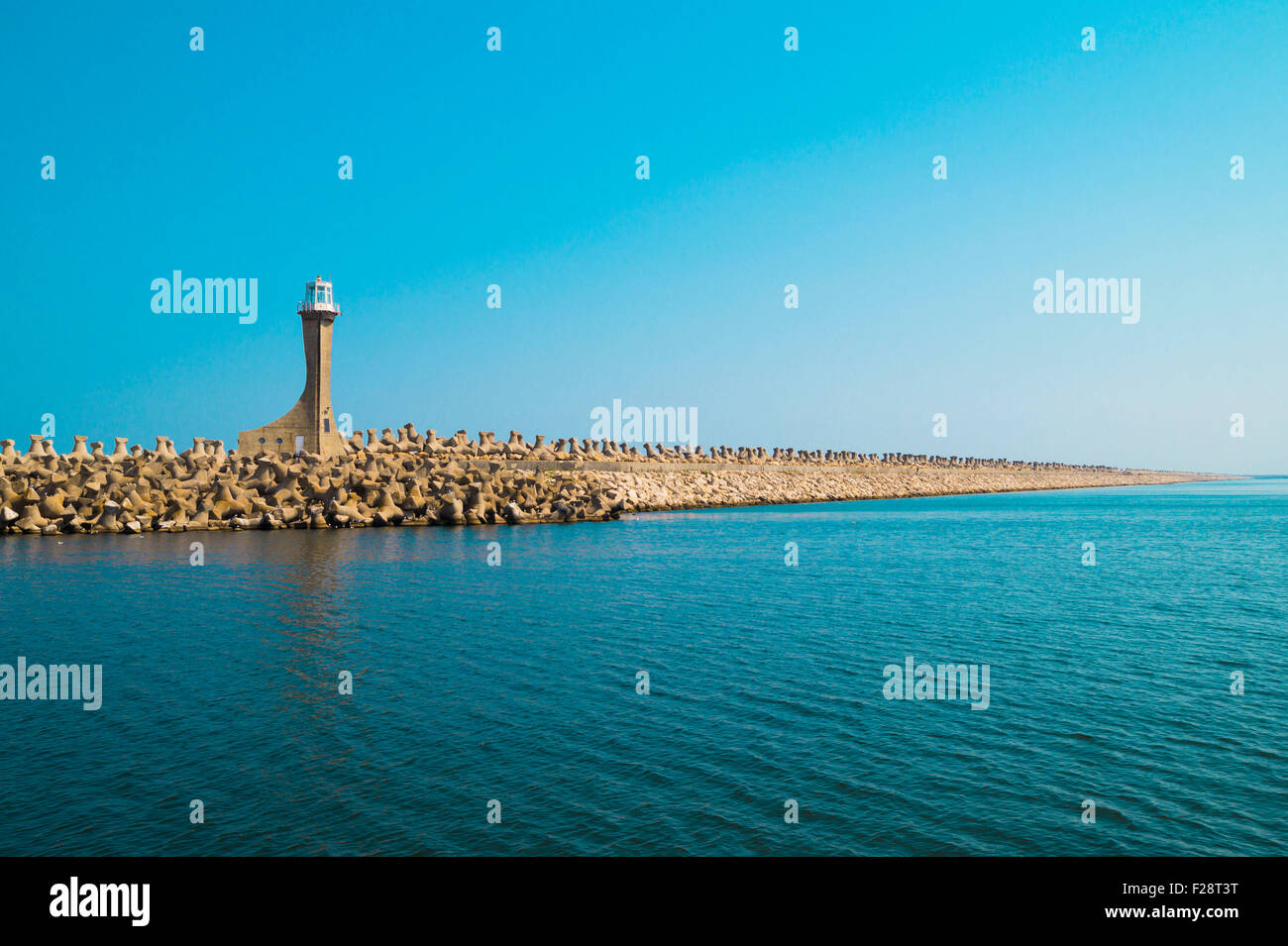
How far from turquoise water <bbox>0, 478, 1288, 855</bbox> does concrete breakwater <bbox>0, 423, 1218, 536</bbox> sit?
18.2m

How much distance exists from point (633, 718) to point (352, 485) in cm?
4428

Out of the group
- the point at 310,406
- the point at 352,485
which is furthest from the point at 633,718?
the point at 310,406

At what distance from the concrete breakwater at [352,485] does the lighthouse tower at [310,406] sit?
2.54 m

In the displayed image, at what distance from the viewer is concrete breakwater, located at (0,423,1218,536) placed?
45094mm

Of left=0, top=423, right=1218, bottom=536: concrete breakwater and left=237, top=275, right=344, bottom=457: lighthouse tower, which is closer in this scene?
left=0, top=423, right=1218, bottom=536: concrete breakwater

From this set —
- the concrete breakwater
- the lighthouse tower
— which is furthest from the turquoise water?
the lighthouse tower

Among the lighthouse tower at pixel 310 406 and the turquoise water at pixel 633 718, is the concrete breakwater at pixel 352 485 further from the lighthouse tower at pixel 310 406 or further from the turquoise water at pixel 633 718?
the turquoise water at pixel 633 718

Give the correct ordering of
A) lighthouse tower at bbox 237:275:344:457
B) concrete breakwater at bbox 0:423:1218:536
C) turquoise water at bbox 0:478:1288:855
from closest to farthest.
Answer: turquoise water at bbox 0:478:1288:855 < concrete breakwater at bbox 0:423:1218:536 < lighthouse tower at bbox 237:275:344:457

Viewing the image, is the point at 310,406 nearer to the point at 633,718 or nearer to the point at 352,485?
the point at 352,485

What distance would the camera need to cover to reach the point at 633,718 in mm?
12797

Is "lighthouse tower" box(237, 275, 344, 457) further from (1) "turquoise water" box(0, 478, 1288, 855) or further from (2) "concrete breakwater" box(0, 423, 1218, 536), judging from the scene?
(1) "turquoise water" box(0, 478, 1288, 855)

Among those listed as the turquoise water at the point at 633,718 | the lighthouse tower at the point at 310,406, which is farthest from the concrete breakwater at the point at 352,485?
the turquoise water at the point at 633,718
